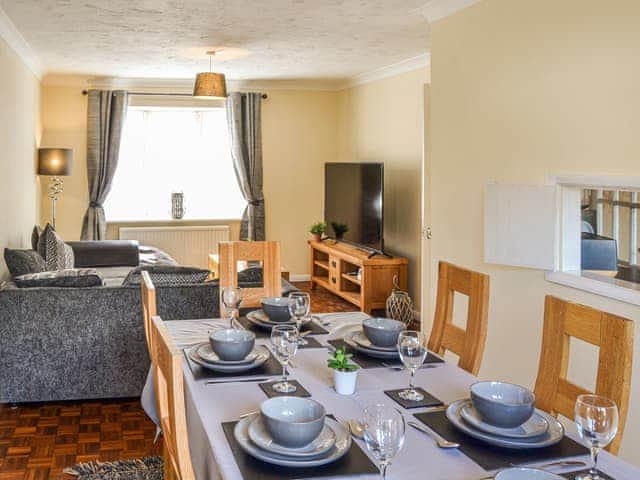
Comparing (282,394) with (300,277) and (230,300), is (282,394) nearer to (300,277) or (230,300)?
(230,300)

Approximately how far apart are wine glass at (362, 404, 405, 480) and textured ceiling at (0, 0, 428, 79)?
11.0 ft

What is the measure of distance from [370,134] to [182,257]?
271 centimetres

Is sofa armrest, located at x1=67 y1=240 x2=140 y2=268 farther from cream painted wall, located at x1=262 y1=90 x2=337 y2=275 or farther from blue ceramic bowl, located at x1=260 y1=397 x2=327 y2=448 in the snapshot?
blue ceramic bowl, located at x1=260 y1=397 x2=327 y2=448

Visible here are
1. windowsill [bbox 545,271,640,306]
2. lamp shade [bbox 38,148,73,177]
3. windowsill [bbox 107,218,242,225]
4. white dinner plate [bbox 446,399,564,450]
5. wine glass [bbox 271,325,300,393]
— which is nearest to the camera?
white dinner plate [bbox 446,399,564,450]

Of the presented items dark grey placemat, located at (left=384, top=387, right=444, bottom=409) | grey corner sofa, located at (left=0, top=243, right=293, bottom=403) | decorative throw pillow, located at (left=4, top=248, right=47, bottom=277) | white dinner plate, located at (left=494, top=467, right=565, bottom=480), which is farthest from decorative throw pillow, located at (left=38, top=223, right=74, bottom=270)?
white dinner plate, located at (left=494, top=467, right=565, bottom=480)

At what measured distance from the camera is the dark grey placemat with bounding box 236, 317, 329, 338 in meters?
2.63

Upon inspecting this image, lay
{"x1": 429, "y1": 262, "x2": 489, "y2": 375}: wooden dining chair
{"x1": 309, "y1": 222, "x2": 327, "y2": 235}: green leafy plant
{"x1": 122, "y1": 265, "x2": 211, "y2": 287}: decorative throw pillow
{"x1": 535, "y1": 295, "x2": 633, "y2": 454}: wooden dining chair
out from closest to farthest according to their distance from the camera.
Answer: {"x1": 535, "y1": 295, "x2": 633, "y2": 454}: wooden dining chair, {"x1": 429, "y1": 262, "x2": 489, "y2": 375}: wooden dining chair, {"x1": 122, "y1": 265, "x2": 211, "y2": 287}: decorative throw pillow, {"x1": 309, "y1": 222, "x2": 327, "y2": 235}: green leafy plant

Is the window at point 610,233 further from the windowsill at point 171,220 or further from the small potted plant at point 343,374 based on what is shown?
the windowsill at point 171,220

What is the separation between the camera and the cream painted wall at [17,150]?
495 centimetres

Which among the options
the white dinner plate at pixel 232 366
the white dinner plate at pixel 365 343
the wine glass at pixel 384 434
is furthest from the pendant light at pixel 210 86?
the wine glass at pixel 384 434

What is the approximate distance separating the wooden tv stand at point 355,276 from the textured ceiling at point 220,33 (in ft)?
6.17

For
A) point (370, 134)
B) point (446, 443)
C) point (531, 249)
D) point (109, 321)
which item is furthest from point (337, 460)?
point (370, 134)

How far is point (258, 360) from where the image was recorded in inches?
86.0

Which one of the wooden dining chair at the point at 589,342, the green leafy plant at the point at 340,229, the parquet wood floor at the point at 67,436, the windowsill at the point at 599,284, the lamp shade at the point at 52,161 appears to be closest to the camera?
the wooden dining chair at the point at 589,342
